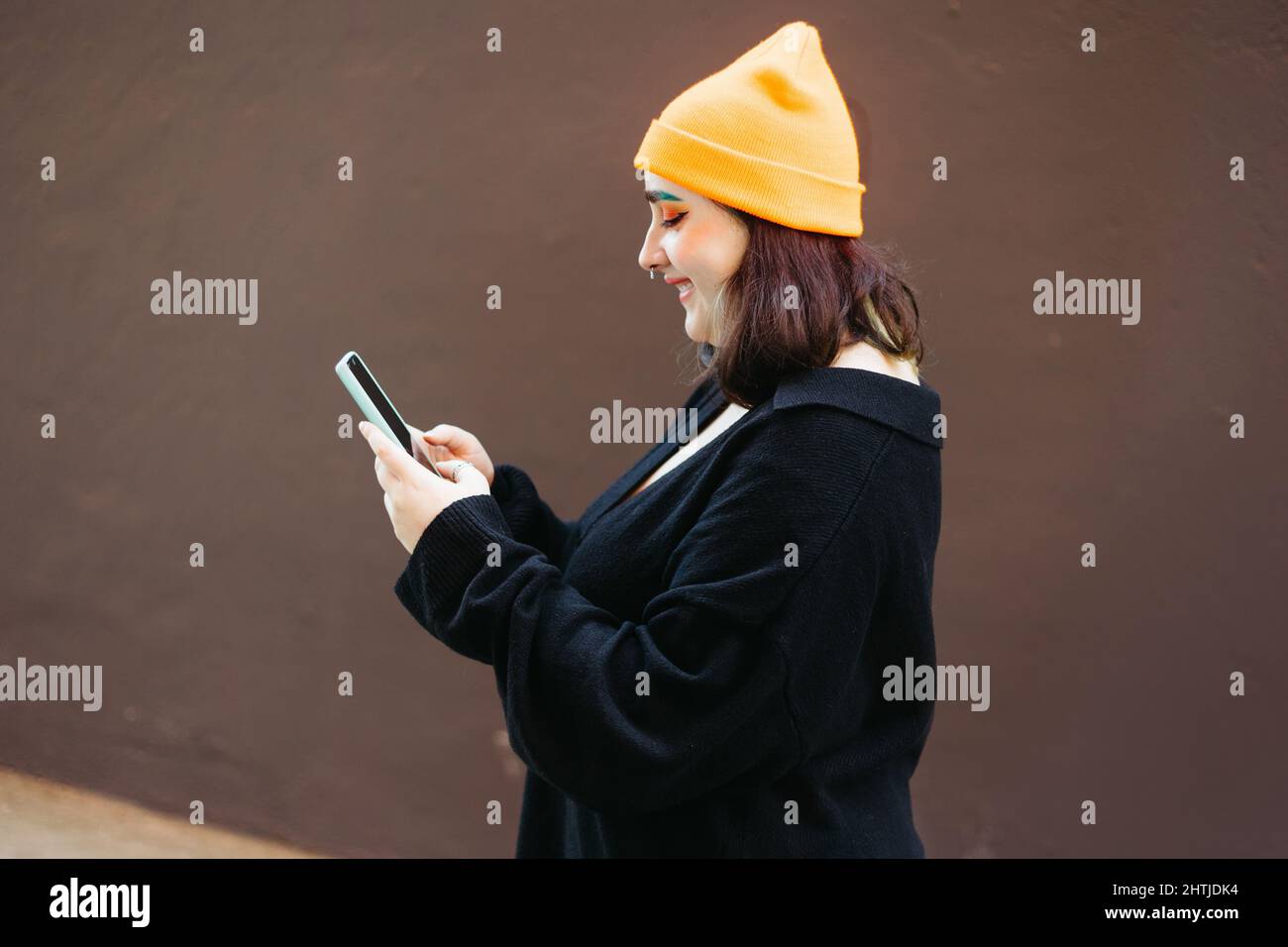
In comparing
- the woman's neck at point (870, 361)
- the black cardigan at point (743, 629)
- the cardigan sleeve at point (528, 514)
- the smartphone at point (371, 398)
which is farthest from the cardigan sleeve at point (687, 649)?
the cardigan sleeve at point (528, 514)

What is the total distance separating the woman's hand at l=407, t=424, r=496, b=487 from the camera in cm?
172

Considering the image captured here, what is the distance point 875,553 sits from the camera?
1.20m

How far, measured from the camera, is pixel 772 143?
133 cm

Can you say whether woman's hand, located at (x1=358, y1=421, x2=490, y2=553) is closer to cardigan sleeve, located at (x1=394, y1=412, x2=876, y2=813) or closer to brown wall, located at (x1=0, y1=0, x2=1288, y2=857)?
cardigan sleeve, located at (x1=394, y1=412, x2=876, y2=813)

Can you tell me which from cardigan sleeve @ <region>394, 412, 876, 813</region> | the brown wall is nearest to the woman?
cardigan sleeve @ <region>394, 412, 876, 813</region>

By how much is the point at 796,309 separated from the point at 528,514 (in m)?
0.60

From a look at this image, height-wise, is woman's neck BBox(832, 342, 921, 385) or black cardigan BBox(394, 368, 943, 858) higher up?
woman's neck BBox(832, 342, 921, 385)

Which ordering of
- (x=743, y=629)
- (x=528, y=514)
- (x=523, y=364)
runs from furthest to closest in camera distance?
(x=523, y=364) → (x=528, y=514) → (x=743, y=629)

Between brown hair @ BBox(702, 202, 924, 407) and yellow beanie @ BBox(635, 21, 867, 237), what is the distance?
24 millimetres

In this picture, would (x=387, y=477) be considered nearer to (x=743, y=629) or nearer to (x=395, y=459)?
(x=395, y=459)

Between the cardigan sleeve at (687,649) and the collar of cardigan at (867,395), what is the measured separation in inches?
1.3

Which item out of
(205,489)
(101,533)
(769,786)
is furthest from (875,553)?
(101,533)

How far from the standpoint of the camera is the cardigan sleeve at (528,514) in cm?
171

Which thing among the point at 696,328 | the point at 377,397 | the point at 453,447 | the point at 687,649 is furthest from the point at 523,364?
the point at 687,649
